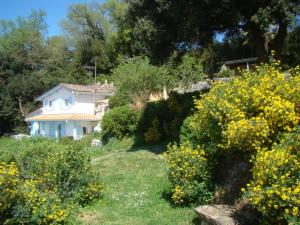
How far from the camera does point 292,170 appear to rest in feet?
16.4

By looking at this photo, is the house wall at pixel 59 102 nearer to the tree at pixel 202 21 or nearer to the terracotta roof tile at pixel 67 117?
the terracotta roof tile at pixel 67 117

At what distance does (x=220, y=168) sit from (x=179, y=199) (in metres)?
1.21

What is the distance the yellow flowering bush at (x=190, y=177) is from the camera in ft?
25.3

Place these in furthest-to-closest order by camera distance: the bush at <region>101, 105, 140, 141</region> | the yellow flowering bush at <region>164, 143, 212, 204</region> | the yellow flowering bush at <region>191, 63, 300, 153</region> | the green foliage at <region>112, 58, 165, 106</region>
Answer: the green foliage at <region>112, 58, 165, 106</region>, the bush at <region>101, 105, 140, 141</region>, the yellow flowering bush at <region>164, 143, 212, 204</region>, the yellow flowering bush at <region>191, 63, 300, 153</region>

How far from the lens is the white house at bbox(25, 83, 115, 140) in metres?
37.9

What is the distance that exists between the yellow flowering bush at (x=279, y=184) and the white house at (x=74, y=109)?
1238 inches

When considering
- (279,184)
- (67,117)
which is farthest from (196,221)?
(67,117)

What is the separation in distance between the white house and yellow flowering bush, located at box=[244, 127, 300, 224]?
31440 mm

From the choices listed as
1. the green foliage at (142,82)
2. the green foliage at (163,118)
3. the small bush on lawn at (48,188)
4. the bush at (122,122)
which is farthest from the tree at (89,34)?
the small bush on lawn at (48,188)

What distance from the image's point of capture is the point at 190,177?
7727 mm

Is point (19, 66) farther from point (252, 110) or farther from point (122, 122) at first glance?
point (252, 110)

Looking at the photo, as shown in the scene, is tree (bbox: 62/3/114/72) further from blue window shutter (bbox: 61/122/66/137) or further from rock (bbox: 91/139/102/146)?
rock (bbox: 91/139/102/146)

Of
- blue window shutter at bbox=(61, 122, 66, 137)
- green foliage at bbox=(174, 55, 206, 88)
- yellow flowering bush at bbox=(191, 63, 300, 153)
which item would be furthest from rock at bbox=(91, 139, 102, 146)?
yellow flowering bush at bbox=(191, 63, 300, 153)

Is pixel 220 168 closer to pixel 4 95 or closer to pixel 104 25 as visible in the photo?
pixel 4 95
